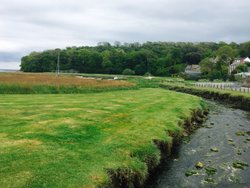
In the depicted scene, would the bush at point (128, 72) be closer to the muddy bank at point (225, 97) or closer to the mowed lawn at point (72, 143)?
the muddy bank at point (225, 97)

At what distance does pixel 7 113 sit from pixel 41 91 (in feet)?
70.4

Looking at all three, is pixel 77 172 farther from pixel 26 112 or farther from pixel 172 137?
pixel 26 112

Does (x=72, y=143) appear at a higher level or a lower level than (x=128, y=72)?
lower

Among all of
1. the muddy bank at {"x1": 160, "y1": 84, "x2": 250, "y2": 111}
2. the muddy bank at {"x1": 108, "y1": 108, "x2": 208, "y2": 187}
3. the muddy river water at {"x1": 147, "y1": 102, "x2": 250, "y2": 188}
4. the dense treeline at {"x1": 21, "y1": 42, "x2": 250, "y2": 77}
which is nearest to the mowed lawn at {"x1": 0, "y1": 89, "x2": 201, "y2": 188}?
the muddy bank at {"x1": 108, "y1": 108, "x2": 208, "y2": 187}

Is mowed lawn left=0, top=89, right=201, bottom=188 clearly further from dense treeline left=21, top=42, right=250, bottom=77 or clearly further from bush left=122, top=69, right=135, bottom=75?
dense treeline left=21, top=42, right=250, bottom=77

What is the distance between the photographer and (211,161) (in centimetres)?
2173

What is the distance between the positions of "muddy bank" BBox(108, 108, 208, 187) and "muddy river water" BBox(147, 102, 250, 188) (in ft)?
1.42

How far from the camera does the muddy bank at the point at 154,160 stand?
15.7 metres

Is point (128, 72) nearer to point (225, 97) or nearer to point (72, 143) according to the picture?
point (225, 97)

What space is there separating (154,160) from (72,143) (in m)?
5.03

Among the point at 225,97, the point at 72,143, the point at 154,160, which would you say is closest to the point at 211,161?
the point at 154,160

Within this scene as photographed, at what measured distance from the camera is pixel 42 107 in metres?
29.9

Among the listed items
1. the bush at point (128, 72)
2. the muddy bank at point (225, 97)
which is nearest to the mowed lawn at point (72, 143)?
the muddy bank at point (225, 97)

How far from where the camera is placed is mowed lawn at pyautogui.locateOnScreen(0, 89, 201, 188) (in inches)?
546
